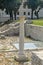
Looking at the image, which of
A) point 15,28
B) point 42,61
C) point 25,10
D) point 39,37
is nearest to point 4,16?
point 25,10

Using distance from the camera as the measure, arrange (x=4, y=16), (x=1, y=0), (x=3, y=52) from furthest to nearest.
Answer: (x=4, y=16) → (x=1, y=0) → (x=3, y=52)

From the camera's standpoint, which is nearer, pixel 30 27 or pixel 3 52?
pixel 3 52

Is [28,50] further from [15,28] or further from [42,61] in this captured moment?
[15,28]

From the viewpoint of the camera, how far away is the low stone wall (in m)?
17.0

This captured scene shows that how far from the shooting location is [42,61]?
5.91m

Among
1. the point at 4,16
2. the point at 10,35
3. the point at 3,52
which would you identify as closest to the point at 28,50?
the point at 3,52

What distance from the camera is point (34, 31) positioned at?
18.8m

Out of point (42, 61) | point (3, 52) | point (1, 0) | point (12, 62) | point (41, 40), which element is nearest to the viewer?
point (42, 61)

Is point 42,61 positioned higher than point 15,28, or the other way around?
point 42,61

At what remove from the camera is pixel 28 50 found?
1248 cm

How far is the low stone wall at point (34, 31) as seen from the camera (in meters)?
17.0

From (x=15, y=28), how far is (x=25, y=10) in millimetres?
40208

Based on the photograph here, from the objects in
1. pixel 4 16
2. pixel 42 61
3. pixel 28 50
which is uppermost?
pixel 42 61

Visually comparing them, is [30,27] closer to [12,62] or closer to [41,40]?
[41,40]
